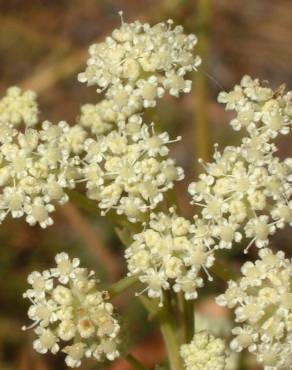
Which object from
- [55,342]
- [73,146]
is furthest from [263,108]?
[55,342]

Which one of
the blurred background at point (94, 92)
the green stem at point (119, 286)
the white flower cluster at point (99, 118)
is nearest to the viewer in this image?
the green stem at point (119, 286)

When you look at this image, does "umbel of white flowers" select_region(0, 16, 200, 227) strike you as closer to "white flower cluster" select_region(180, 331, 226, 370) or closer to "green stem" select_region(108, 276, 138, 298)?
"green stem" select_region(108, 276, 138, 298)

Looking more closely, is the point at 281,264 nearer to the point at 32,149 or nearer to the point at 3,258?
the point at 32,149

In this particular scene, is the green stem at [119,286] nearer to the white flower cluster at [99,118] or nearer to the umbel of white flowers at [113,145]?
the umbel of white flowers at [113,145]

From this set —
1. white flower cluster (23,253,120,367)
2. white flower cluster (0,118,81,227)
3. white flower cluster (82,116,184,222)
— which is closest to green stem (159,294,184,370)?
white flower cluster (23,253,120,367)

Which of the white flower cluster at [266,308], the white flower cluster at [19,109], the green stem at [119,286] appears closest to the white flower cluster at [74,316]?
the green stem at [119,286]

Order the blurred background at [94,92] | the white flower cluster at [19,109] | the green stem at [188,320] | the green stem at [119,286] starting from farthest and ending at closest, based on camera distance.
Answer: the blurred background at [94,92] → the white flower cluster at [19,109] → the green stem at [188,320] → the green stem at [119,286]

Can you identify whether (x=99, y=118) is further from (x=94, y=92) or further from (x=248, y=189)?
(x=94, y=92)
